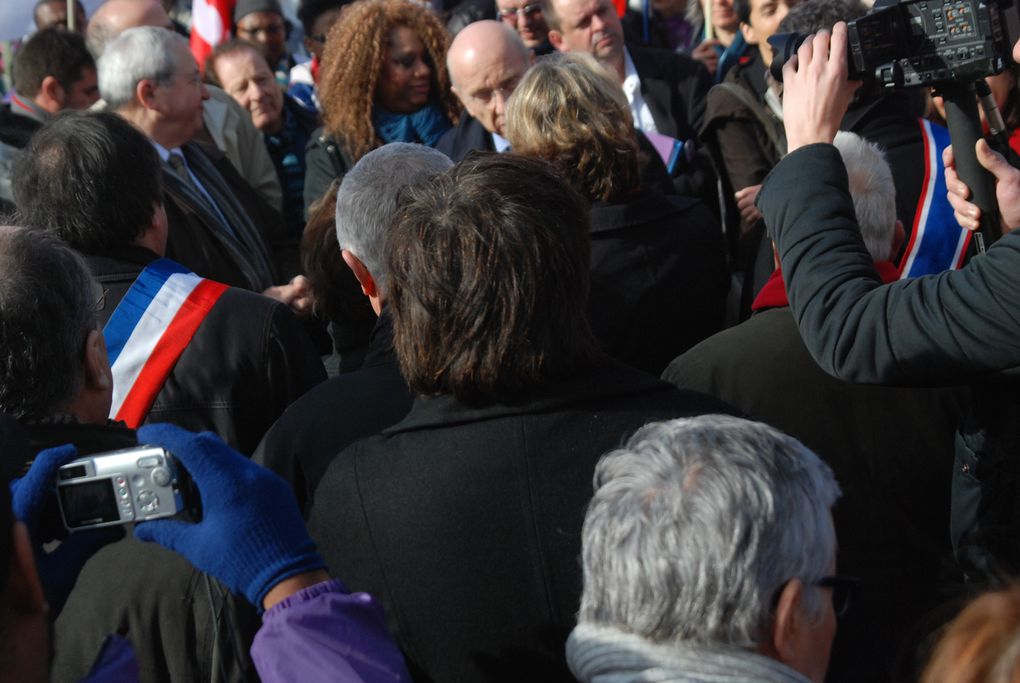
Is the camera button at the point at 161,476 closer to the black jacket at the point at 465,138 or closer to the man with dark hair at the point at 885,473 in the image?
the man with dark hair at the point at 885,473

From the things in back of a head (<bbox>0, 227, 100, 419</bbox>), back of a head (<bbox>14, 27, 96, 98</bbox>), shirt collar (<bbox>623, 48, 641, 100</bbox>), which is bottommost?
back of a head (<bbox>0, 227, 100, 419</bbox>)

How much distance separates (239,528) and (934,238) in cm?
221

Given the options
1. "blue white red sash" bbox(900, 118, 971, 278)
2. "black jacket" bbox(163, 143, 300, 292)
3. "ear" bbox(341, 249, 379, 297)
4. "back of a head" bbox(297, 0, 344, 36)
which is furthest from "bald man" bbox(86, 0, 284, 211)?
"blue white red sash" bbox(900, 118, 971, 278)

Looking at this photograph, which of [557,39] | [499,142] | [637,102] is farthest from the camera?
[557,39]

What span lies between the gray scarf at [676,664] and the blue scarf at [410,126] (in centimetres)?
398

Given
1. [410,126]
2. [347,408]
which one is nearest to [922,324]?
[347,408]

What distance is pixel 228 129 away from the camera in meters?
5.75

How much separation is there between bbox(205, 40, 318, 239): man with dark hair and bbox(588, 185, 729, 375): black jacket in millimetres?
3145

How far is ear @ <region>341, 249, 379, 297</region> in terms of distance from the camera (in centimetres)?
278

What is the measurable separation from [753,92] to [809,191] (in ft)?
9.38

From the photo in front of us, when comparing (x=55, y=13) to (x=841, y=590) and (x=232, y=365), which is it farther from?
(x=841, y=590)

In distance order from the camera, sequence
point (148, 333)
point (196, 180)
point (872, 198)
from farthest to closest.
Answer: point (196, 180) → point (148, 333) → point (872, 198)

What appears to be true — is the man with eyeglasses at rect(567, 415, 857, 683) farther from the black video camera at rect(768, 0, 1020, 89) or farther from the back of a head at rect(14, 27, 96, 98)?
the back of a head at rect(14, 27, 96, 98)

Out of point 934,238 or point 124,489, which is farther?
point 934,238
